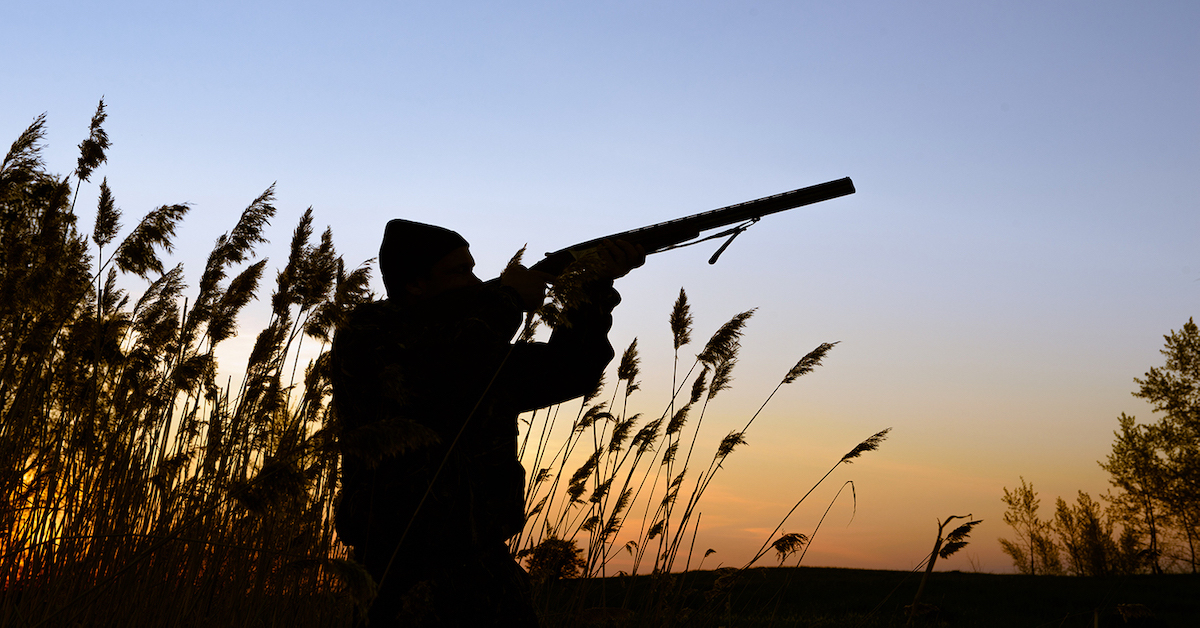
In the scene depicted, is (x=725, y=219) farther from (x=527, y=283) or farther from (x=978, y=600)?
(x=978, y=600)

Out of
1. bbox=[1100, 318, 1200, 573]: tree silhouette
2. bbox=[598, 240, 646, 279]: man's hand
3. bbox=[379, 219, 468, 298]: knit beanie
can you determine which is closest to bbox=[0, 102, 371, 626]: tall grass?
bbox=[379, 219, 468, 298]: knit beanie

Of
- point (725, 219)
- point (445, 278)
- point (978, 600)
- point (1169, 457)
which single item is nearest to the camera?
point (445, 278)

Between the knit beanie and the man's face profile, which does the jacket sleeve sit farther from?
the knit beanie

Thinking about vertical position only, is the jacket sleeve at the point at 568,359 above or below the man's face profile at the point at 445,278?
below

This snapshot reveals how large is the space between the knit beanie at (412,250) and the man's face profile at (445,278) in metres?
0.02

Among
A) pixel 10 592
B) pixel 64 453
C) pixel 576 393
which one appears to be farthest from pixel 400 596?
pixel 64 453

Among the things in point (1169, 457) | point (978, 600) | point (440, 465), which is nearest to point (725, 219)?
point (440, 465)

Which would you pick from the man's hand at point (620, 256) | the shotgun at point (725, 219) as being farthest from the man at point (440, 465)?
the shotgun at point (725, 219)

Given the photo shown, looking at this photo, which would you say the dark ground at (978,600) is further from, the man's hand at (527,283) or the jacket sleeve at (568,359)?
the man's hand at (527,283)

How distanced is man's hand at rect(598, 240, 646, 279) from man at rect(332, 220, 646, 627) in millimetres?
759

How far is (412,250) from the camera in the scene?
2664 millimetres

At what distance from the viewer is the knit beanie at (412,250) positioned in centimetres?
264

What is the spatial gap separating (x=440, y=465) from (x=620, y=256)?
1501mm

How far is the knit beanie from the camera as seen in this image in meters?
2.64
